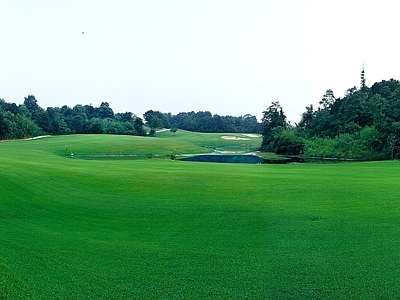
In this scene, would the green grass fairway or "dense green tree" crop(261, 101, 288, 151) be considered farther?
"dense green tree" crop(261, 101, 288, 151)

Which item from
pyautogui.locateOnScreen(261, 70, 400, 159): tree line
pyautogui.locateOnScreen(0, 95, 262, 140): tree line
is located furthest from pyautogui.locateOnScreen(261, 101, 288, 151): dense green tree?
pyautogui.locateOnScreen(0, 95, 262, 140): tree line

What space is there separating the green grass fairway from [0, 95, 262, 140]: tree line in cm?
8978

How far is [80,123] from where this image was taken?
131250mm

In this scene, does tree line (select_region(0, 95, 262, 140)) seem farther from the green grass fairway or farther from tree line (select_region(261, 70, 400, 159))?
the green grass fairway

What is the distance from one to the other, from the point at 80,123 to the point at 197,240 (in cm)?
12783

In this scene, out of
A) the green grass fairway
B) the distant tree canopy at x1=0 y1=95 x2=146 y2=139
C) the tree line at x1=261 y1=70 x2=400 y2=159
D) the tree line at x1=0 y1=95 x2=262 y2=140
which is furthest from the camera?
the tree line at x1=0 y1=95 x2=262 y2=140

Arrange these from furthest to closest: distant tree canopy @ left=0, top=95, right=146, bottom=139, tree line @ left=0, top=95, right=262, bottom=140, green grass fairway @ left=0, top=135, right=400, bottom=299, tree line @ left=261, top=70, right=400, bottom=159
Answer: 1. tree line @ left=0, top=95, right=262, bottom=140
2. distant tree canopy @ left=0, top=95, right=146, bottom=139
3. tree line @ left=261, top=70, right=400, bottom=159
4. green grass fairway @ left=0, top=135, right=400, bottom=299

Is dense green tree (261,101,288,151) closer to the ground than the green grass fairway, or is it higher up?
higher up

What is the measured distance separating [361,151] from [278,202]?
2229 inches

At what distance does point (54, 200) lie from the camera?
15.4 m

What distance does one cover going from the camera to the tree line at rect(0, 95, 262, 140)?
9975 cm

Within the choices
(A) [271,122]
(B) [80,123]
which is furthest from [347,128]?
(B) [80,123]

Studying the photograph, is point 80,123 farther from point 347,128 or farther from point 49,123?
point 347,128

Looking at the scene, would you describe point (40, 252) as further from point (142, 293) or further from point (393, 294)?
point (393, 294)
